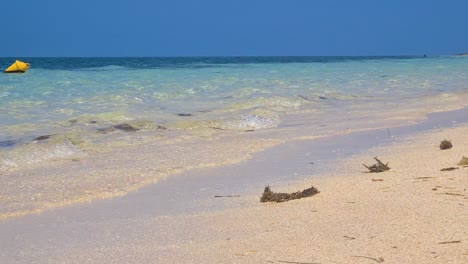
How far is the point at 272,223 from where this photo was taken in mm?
3234

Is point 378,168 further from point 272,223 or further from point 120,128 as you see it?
point 120,128

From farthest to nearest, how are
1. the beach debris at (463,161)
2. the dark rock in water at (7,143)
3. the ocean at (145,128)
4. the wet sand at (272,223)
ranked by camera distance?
the dark rock in water at (7,143)
the ocean at (145,128)
the beach debris at (463,161)
the wet sand at (272,223)

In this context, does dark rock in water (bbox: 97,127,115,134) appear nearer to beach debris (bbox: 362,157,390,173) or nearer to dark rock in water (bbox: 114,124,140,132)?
dark rock in water (bbox: 114,124,140,132)

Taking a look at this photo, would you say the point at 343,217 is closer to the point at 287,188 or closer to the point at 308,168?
the point at 287,188

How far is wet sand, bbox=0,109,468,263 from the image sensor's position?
8.84 feet

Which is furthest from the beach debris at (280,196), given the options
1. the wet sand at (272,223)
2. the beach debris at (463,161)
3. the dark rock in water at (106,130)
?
the dark rock in water at (106,130)

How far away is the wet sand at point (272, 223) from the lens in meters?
2.70

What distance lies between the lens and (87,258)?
9.15ft

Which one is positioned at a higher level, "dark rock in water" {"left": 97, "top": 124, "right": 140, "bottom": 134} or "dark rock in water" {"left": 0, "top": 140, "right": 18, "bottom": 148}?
"dark rock in water" {"left": 0, "top": 140, "right": 18, "bottom": 148}

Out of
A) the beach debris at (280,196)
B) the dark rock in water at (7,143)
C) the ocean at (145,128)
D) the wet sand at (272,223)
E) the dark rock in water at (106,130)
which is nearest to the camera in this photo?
the wet sand at (272,223)

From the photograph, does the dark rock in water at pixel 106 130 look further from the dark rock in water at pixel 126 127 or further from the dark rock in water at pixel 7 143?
the dark rock in water at pixel 7 143

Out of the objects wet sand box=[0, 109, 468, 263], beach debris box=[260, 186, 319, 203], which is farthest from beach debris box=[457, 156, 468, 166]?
beach debris box=[260, 186, 319, 203]

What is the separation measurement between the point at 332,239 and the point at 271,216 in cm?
61

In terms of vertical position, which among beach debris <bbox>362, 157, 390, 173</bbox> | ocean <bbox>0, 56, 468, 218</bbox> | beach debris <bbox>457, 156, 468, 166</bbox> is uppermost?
beach debris <bbox>457, 156, 468, 166</bbox>
